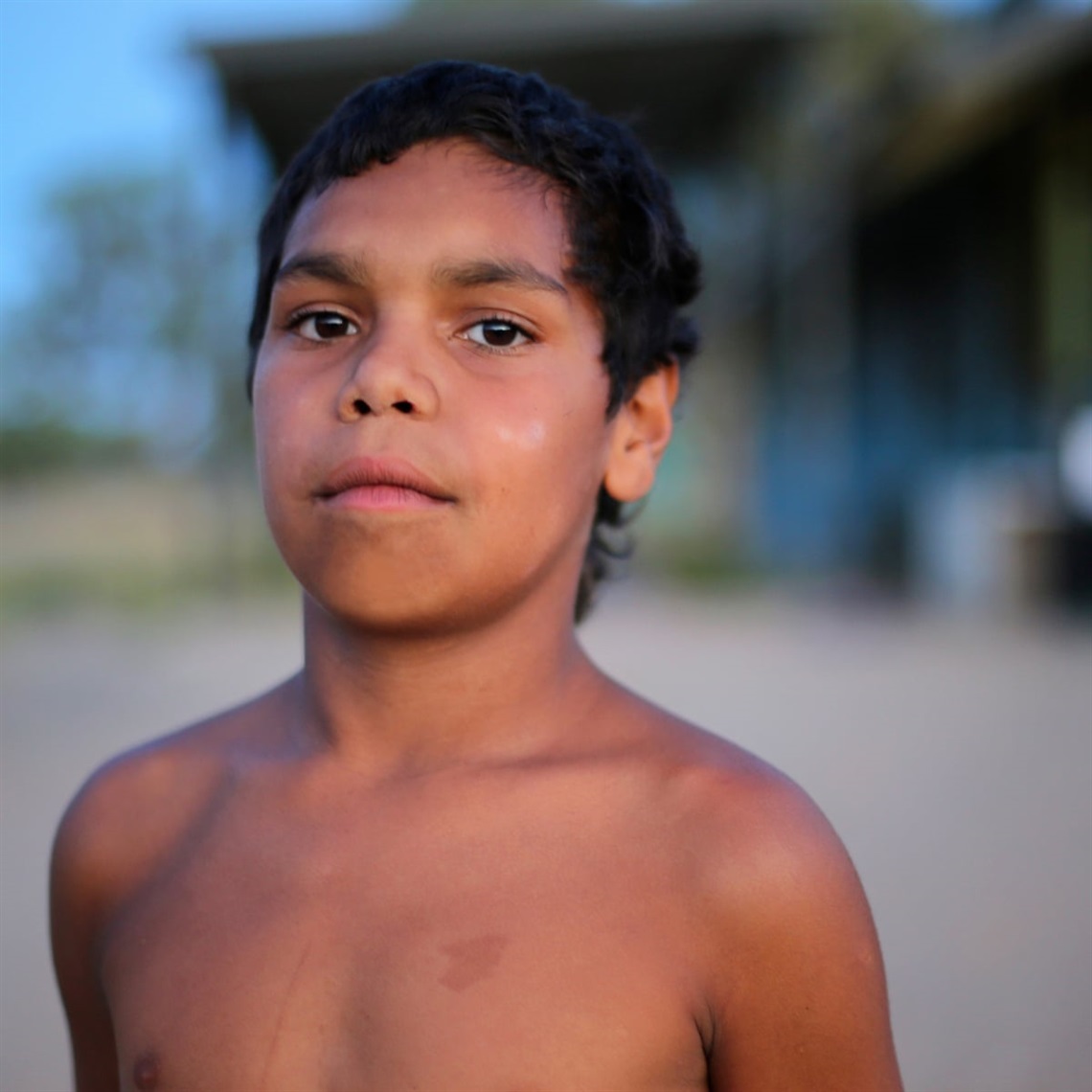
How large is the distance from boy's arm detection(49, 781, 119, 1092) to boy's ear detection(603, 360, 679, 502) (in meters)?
0.77

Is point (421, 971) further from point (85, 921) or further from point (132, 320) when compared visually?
point (132, 320)

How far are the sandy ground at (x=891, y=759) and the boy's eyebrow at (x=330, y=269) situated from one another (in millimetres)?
2172

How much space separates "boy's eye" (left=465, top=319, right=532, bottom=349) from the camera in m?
1.37

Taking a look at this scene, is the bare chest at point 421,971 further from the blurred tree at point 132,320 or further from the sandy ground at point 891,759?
the blurred tree at point 132,320

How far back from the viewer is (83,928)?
153 cm

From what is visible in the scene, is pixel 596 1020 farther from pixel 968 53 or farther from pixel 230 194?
pixel 230 194

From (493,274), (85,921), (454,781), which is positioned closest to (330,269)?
(493,274)

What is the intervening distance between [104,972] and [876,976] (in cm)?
86

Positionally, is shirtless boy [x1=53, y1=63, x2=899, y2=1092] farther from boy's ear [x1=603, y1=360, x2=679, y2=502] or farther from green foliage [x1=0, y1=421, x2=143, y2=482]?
green foliage [x1=0, y1=421, x2=143, y2=482]

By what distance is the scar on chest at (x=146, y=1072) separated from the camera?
1284 millimetres

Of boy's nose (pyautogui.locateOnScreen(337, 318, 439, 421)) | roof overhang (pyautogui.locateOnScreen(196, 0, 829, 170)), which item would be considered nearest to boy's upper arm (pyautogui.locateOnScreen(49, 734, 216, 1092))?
boy's nose (pyautogui.locateOnScreen(337, 318, 439, 421))

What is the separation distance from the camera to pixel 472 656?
4.59ft

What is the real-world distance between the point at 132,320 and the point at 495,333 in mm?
21008

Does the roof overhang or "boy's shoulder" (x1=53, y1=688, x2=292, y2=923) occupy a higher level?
the roof overhang
